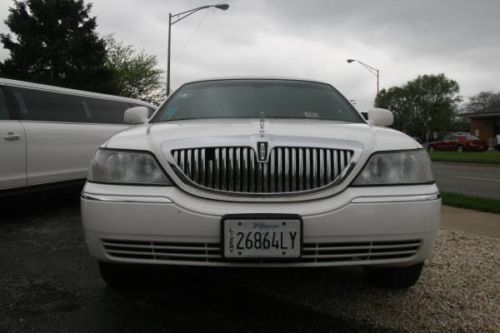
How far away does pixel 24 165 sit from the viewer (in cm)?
521

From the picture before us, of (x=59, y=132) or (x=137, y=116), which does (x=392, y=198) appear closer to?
(x=137, y=116)

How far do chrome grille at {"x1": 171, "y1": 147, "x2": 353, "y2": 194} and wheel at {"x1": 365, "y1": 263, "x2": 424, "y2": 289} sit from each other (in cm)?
80

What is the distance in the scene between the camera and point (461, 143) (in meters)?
35.8

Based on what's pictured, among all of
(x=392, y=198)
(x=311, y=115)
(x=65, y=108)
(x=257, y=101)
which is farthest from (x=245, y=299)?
(x=65, y=108)

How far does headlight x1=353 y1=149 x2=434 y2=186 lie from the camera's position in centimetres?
244

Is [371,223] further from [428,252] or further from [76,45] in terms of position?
[76,45]

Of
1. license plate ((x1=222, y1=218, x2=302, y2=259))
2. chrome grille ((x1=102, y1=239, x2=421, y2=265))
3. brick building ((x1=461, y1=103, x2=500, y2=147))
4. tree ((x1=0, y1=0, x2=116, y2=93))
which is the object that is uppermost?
tree ((x1=0, y1=0, x2=116, y2=93))

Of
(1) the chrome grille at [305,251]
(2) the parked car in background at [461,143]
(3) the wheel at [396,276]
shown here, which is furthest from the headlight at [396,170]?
(2) the parked car in background at [461,143]

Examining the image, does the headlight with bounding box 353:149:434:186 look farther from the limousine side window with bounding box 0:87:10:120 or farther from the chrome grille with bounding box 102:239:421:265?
the limousine side window with bounding box 0:87:10:120

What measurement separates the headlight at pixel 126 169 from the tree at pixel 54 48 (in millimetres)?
27953

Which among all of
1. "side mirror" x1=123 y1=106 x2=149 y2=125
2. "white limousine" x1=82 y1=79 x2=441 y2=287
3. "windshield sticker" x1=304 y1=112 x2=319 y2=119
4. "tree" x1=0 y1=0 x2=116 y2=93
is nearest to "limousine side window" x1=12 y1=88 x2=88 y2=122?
"side mirror" x1=123 y1=106 x2=149 y2=125

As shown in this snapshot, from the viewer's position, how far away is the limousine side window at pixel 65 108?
17.6 feet

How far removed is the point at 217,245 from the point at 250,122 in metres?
0.91

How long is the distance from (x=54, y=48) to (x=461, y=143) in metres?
28.7
